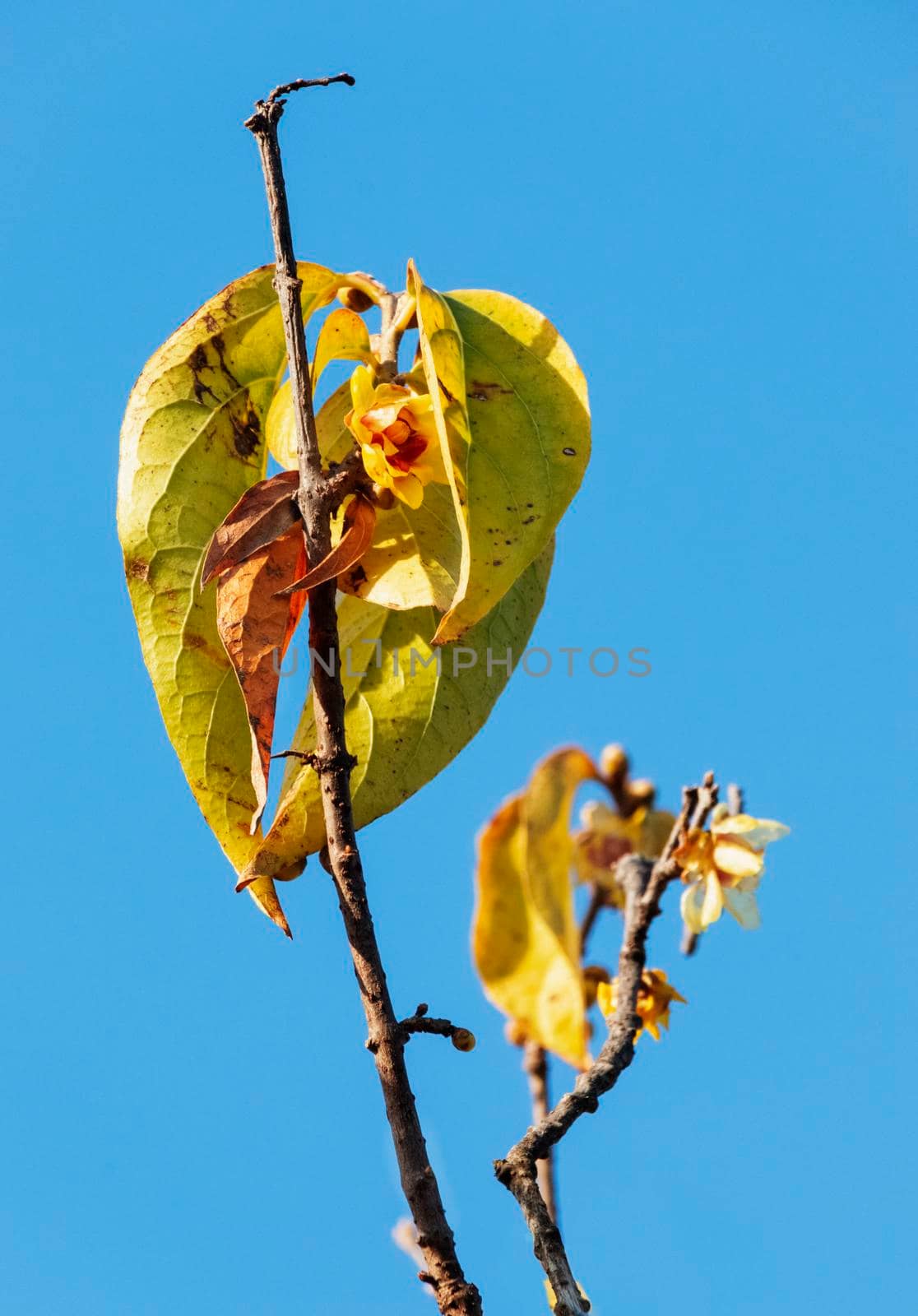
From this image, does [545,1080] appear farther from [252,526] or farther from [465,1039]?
[252,526]

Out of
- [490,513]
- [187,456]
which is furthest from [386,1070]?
[187,456]

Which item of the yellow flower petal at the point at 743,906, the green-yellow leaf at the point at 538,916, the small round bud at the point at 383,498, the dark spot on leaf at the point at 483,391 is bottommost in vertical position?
the green-yellow leaf at the point at 538,916

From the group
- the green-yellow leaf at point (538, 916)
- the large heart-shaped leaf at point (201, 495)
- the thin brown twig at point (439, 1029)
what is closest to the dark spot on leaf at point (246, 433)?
the large heart-shaped leaf at point (201, 495)

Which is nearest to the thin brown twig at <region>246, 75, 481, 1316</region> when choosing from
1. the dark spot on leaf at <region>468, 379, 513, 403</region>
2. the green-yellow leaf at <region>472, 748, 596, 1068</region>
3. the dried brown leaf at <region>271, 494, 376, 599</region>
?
the dried brown leaf at <region>271, 494, 376, 599</region>

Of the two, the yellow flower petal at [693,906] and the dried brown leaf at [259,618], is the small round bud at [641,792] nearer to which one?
the yellow flower petal at [693,906]

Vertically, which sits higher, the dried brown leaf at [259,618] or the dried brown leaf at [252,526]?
the dried brown leaf at [252,526]

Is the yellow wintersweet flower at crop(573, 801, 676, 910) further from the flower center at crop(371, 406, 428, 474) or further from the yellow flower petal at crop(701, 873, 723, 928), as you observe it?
the flower center at crop(371, 406, 428, 474)
